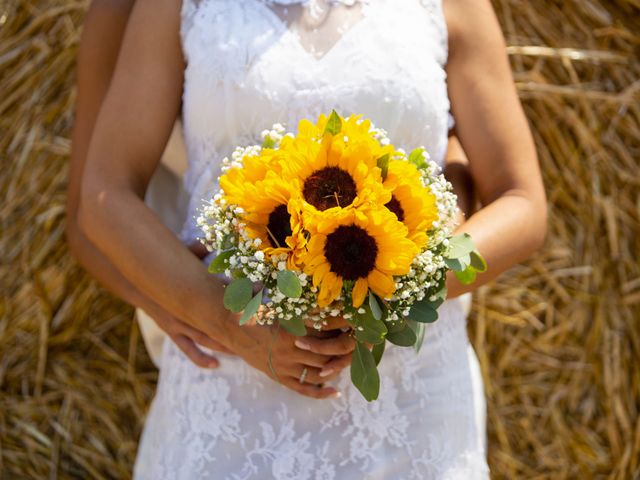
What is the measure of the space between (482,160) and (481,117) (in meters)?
0.07

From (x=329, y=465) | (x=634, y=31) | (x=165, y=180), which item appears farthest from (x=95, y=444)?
(x=634, y=31)

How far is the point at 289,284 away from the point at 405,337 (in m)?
0.20

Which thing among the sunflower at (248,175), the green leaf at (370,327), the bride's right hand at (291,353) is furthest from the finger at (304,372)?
the sunflower at (248,175)

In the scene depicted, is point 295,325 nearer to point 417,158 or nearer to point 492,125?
point 417,158

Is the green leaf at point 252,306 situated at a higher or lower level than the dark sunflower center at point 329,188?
lower

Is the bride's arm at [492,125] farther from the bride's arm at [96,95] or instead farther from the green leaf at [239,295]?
the bride's arm at [96,95]

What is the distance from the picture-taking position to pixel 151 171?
1.32m

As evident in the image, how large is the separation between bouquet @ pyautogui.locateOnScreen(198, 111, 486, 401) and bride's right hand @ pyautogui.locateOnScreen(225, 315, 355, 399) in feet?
0.35

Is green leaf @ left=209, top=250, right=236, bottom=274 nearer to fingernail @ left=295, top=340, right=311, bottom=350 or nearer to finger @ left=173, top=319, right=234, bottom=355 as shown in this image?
fingernail @ left=295, top=340, right=311, bottom=350

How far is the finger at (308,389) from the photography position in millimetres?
1194

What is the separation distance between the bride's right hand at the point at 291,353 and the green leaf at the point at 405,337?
4.6 inches

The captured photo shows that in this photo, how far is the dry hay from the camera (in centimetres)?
190

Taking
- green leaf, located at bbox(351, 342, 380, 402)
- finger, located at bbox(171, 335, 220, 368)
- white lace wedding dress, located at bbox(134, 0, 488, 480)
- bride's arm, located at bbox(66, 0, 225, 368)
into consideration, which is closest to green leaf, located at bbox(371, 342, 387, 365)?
green leaf, located at bbox(351, 342, 380, 402)

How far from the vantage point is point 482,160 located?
1.32m
